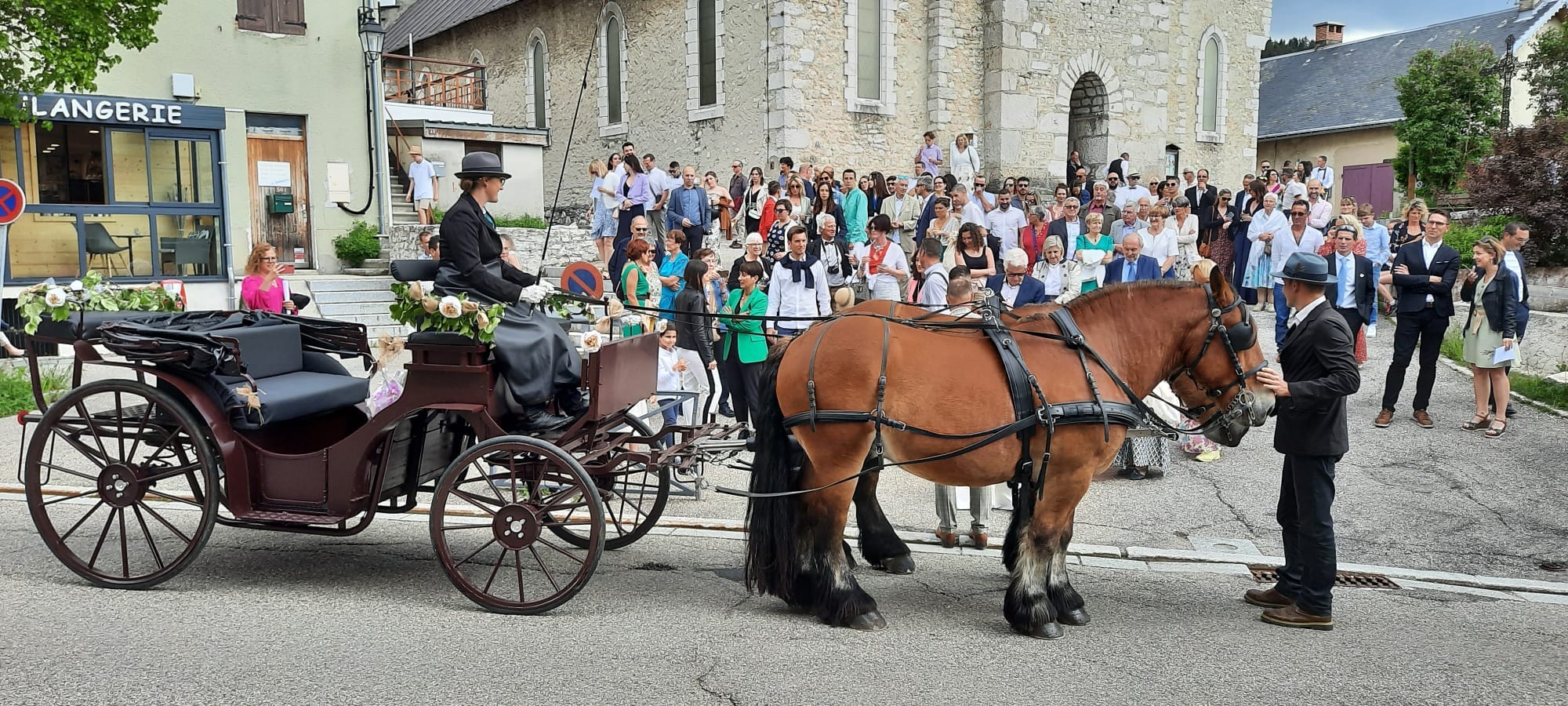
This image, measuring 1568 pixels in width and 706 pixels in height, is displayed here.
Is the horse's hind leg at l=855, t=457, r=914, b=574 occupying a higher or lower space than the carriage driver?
lower

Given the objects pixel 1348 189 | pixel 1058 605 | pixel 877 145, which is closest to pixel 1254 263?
pixel 877 145

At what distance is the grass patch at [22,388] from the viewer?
35.9 feet

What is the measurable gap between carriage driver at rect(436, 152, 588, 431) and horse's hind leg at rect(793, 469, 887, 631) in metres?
1.52

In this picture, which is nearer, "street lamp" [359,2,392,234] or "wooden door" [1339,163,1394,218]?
"street lamp" [359,2,392,234]

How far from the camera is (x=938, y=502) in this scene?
24.2 ft

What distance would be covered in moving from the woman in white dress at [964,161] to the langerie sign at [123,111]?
45.2 ft

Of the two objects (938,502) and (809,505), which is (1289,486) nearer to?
(938,502)

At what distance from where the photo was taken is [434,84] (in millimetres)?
27500

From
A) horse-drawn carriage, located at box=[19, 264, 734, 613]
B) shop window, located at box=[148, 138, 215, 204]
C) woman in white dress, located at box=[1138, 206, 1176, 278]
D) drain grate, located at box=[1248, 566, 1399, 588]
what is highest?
shop window, located at box=[148, 138, 215, 204]

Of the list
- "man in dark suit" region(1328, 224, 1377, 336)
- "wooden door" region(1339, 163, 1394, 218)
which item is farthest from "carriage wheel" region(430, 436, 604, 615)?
"wooden door" region(1339, 163, 1394, 218)

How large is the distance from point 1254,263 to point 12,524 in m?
15.6

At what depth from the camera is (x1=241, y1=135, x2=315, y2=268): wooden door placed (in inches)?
794

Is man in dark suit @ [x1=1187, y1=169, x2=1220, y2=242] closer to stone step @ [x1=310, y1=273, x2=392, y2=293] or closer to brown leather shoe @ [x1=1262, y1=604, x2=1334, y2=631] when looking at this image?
stone step @ [x1=310, y1=273, x2=392, y2=293]

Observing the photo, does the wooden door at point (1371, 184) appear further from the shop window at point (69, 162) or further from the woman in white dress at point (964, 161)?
the shop window at point (69, 162)
